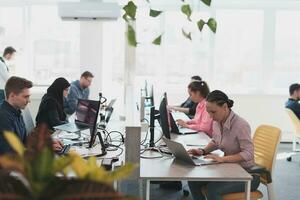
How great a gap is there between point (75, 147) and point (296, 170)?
3.22 meters

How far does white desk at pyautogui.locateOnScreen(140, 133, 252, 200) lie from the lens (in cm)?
263

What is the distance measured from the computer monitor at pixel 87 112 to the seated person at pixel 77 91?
1.89 meters

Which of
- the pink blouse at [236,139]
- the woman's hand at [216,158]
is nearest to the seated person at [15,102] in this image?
the woman's hand at [216,158]

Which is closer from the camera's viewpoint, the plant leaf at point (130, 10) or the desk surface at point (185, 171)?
the plant leaf at point (130, 10)

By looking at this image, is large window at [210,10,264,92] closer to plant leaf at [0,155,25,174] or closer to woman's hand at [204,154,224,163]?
woman's hand at [204,154,224,163]

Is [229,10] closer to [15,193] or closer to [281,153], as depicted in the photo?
[281,153]

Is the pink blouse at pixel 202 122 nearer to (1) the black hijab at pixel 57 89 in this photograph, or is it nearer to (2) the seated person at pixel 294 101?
(1) the black hijab at pixel 57 89

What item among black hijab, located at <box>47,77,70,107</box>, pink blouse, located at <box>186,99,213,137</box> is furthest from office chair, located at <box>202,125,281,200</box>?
black hijab, located at <box>47,77,70,107</box>

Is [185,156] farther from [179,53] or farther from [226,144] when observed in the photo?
[179,53]

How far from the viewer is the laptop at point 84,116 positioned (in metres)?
3.53

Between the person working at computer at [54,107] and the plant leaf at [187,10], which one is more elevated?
the plant leaf at [187,10]

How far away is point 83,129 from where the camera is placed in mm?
3967

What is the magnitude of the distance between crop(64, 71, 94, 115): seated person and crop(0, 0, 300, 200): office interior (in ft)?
2.20

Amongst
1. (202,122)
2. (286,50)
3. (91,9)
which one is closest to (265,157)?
(202,122)
